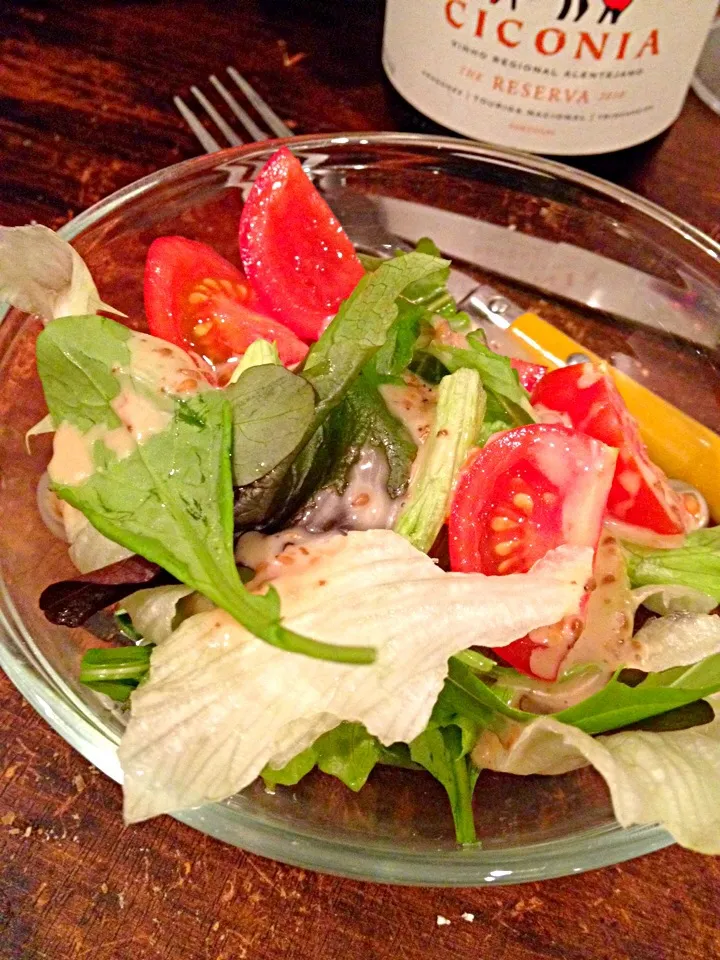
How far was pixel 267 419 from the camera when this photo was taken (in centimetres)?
83

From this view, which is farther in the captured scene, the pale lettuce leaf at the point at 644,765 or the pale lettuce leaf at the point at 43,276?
the pale lettuce leaf at the point at 43,276

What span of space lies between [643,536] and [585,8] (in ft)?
2.25

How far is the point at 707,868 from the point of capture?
0.92m

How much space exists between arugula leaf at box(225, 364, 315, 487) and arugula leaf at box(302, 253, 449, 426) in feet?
0.14

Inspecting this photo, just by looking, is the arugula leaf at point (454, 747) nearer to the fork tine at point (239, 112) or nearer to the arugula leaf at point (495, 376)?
the arugula leaf at point (495, 376)

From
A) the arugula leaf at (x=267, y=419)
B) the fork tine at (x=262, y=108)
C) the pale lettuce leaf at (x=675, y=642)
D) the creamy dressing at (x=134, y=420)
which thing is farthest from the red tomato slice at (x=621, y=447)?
the fork tine at (x=262, y=108)

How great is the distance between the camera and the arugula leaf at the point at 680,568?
985 millimetres

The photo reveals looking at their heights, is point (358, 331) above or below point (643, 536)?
above

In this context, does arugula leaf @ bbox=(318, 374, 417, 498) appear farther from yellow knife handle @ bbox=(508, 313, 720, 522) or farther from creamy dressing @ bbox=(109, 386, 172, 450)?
yellow knife handle @ bbox=(508, 313, 720, 522)

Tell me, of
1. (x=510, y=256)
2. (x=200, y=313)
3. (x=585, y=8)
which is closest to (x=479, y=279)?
(x=510, y=256)

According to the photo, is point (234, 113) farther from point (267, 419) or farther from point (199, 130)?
point (267, 419)

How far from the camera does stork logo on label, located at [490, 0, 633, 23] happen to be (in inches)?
46.8

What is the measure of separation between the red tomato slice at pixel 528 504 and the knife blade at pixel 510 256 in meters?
0.43

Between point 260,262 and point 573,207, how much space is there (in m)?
0.48
